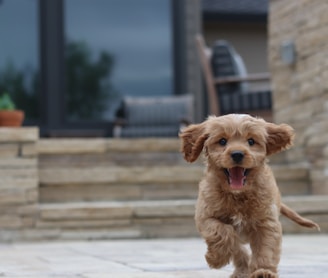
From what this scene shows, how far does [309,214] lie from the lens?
22.5ft

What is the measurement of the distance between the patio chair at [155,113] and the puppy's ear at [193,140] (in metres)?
6.16

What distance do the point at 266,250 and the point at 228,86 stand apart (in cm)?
705

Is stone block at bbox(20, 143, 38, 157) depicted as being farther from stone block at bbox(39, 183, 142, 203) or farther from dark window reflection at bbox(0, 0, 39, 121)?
dark window reflection at bbox(0, 0, 39, 121)

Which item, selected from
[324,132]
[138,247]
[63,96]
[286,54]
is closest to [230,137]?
Answer: [138,247]

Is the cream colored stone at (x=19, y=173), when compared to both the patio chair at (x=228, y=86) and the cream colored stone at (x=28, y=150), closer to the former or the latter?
the cream colored stone at (x=28, y=150)

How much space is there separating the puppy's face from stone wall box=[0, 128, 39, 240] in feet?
10.4

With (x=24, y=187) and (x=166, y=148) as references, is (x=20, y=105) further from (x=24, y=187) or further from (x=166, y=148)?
(x=24, y=187)

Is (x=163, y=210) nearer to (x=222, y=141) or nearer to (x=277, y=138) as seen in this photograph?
(x=277, y=138)

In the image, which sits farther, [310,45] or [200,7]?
[200,7]

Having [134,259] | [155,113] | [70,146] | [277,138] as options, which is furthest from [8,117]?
[277,138]

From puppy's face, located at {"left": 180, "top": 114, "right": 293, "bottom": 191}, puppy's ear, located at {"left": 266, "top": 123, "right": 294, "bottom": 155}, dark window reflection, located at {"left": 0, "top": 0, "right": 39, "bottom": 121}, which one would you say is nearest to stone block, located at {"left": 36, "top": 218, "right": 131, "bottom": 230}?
puppy's face, located at {"left": 180, "top": 114, "right": 293, "bottom": 191}

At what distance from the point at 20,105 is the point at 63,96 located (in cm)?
60

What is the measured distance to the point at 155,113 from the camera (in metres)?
10.4

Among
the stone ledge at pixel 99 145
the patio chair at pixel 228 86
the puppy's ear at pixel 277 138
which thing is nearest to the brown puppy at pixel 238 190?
the puppy's ear at pixel 277 138
